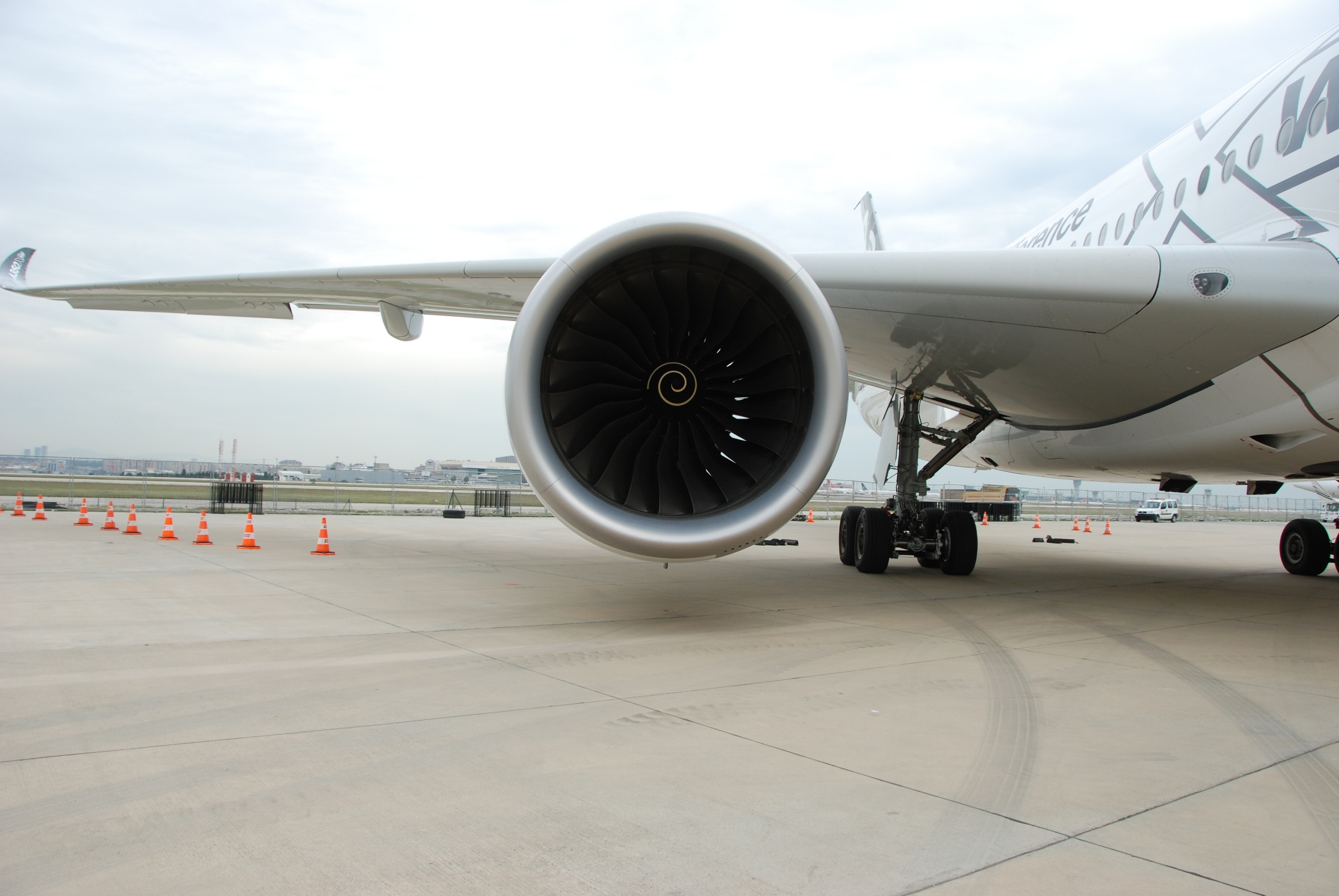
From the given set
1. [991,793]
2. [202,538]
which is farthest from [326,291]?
[991,793]

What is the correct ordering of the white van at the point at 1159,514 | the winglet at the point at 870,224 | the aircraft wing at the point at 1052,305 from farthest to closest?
the white van at the point at 1159,514 < the winglet at the point at 870,224 < the aircraft wing at the point at 1052,305

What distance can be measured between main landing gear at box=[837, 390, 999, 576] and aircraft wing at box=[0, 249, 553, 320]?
13.6 ft

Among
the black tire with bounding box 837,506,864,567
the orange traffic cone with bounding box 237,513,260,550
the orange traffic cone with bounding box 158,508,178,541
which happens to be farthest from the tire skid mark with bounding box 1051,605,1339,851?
the orange traffic cone with bounding box 158,508,178,541

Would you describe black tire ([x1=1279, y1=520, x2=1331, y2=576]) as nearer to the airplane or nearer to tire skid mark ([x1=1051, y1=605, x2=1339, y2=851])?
the airplane

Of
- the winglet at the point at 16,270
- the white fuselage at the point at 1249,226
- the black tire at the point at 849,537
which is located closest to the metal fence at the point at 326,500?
the black tire at the point at 849,537

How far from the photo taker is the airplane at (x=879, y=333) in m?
5.27

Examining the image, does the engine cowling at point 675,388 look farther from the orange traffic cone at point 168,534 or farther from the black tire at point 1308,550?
the black tire at point 1308,550

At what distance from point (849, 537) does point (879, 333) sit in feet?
13.5

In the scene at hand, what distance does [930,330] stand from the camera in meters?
6.55

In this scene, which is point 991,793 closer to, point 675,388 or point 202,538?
point 675,388

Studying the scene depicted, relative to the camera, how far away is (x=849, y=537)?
10.4 m

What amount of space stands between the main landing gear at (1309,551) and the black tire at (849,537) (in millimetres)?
6067

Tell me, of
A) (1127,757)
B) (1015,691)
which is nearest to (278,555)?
(1015,691)

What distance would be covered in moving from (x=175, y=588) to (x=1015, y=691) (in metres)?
6.21
